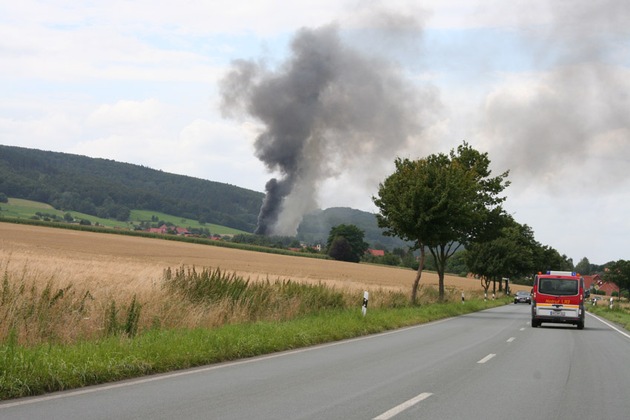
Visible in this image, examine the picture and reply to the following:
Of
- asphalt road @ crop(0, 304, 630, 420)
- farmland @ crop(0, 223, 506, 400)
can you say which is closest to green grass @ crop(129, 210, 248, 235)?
farmland @ crop(0, 223, 506, 400)

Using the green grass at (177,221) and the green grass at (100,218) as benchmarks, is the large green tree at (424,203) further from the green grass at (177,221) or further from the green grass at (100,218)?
the green grass at (177,221)

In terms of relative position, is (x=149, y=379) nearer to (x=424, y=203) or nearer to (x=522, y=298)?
(x=424, y=203)

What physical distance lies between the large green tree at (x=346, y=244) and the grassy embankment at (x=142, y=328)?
10323cm

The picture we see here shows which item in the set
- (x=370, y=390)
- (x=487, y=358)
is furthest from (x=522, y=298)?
(x=370, y=390)

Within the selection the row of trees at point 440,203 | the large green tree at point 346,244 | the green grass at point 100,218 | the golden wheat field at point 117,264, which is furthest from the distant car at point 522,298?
the green grass at point 100,218

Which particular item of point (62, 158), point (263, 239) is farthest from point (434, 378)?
point (62, 158)

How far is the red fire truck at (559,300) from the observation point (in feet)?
87.4

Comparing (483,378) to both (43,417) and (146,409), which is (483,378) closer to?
(146,409)

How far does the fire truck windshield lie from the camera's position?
26797mm

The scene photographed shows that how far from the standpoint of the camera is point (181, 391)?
9.16 m

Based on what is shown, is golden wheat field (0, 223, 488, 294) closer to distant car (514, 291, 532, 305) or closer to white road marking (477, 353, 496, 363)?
distant car (514, 291, 532, 305)

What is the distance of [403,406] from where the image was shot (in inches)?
333

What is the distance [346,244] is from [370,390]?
4565 inches

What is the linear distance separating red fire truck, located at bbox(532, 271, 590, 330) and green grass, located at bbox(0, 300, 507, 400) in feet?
35.4
